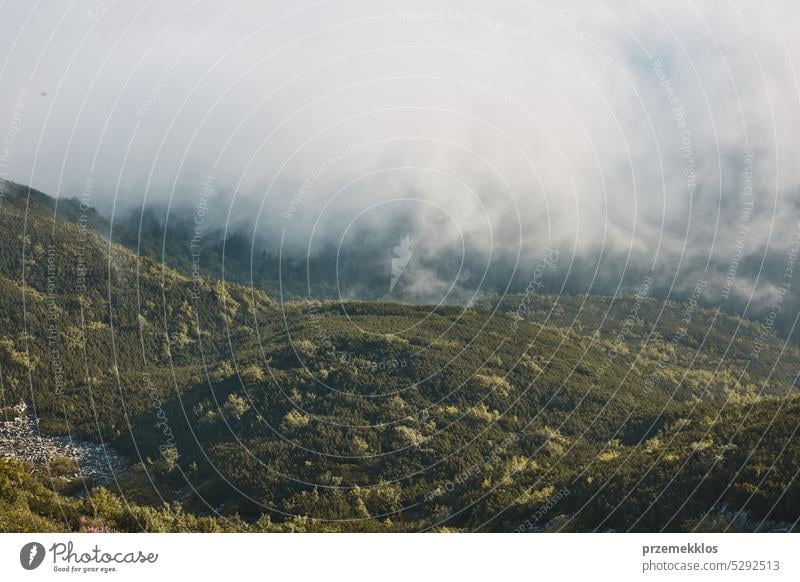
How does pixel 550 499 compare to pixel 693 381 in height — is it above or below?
below

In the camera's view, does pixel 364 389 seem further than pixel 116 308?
No

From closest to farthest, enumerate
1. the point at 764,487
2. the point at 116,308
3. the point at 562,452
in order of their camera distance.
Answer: the point at 764,487 → the point at 562,452 → the point at 116,308

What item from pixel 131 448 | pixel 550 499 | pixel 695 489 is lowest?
pixel 131 448
